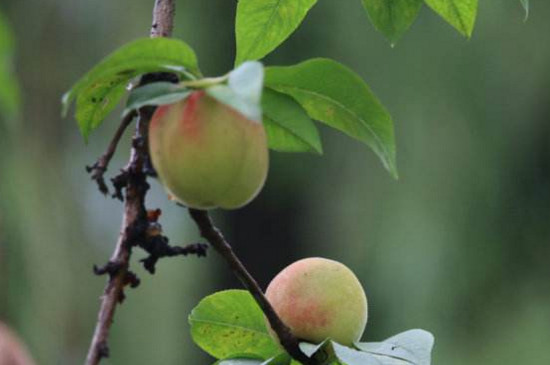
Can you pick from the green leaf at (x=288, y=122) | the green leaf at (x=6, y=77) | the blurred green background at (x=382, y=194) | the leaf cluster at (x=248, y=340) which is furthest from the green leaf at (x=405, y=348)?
the blurred green background at (x=382, y=194)

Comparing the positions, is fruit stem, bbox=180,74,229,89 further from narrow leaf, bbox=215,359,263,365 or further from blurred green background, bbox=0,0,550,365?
blurred green background, bbox=0,0,550,365

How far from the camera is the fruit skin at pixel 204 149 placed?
16.5 inches

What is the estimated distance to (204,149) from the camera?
42cm

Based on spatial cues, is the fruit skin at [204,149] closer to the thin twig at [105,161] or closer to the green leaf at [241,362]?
the thin twig at [105,161]

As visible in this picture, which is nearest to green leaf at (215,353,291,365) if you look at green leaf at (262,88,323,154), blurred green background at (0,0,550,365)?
green leaf at (262,88,323,154)

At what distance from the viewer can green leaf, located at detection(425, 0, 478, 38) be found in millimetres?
559

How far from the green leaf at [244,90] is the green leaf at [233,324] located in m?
0.16

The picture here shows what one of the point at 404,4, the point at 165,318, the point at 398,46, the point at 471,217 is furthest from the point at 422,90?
the point at 404,4

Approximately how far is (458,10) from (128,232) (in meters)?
0.25

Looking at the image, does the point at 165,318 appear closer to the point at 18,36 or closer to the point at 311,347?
the point at 18,36

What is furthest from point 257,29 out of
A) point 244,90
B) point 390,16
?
point 244,90

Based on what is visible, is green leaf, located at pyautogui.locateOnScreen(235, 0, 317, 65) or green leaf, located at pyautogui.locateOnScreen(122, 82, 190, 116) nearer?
green leaf, located at pyautogui.locateOnScreen(122, 82, 190, 116)

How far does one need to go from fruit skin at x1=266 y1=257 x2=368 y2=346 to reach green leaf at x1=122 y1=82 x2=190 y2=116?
0.16m

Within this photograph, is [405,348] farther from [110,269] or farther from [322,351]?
[110,269]
